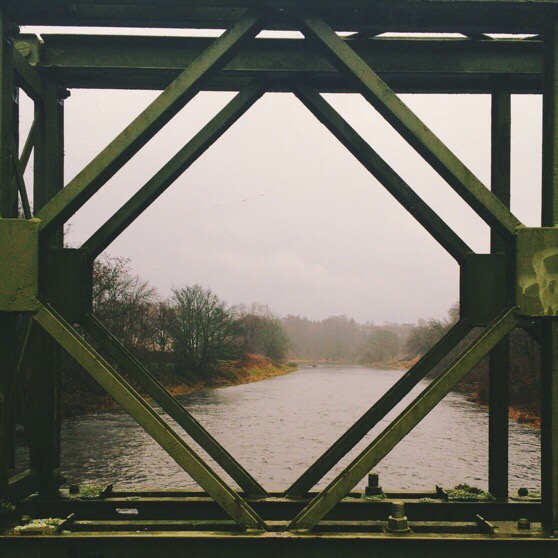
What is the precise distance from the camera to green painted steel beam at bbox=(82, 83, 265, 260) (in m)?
4.42

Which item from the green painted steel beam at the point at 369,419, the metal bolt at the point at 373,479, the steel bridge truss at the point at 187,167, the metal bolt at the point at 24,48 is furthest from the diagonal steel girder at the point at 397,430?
the metal bolt at the point at 24,48

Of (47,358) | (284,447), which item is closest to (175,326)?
(284,447)

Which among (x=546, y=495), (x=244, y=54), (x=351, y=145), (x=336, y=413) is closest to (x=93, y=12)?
(x=244, y=54)

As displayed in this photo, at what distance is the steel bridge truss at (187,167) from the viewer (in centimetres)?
336

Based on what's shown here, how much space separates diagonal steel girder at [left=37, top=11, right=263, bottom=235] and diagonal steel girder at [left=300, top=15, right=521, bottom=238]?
1.87 feet

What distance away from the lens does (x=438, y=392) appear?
10.9 feet

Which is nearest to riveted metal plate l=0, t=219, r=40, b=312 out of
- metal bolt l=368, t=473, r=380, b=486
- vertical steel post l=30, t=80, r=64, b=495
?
vertical steel post l=30, t=80, r=64, b=495

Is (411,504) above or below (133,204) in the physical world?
below

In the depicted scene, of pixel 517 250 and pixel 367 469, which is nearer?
pixel 367 469

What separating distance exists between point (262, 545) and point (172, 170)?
2642 mm

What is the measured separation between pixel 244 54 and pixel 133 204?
5.08ft

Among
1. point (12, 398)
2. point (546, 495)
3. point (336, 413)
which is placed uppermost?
point (12, 398)

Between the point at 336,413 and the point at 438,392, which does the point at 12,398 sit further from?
the point at 336,413

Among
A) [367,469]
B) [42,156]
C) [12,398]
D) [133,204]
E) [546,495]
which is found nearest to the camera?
[367,469]
